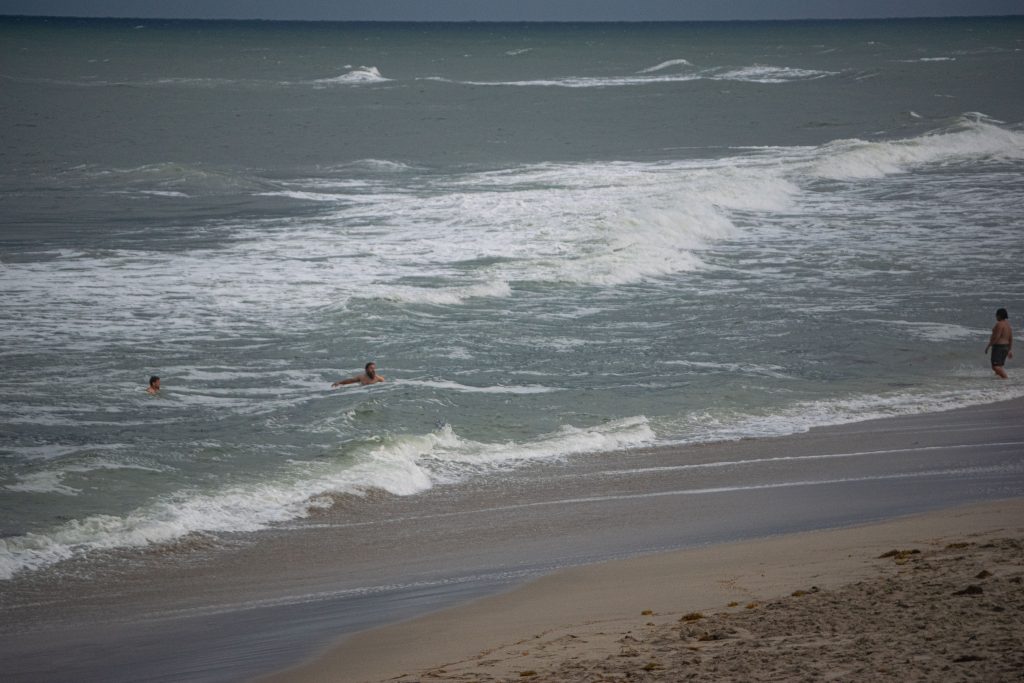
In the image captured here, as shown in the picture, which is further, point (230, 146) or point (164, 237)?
point (230, 146)

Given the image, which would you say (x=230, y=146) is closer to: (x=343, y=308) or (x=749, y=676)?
(x=343, y=308)

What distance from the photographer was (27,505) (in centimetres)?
1027

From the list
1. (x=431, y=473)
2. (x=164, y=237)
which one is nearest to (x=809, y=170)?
(x=164, y=237)

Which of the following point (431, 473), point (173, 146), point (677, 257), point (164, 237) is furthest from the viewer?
point (173, 146)

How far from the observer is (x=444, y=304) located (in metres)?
19.1

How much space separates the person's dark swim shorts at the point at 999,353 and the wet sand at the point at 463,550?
2269mm

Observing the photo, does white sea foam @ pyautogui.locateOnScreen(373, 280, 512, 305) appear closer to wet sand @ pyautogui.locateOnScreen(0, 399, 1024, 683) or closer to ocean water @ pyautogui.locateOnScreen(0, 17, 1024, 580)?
ocean water @ pyautogui.locateOnScreen(0, 17, 1024, 580)

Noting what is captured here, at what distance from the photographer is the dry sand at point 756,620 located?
18.1ft

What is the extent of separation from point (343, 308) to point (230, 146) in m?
31.7

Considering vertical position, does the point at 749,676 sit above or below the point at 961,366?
above

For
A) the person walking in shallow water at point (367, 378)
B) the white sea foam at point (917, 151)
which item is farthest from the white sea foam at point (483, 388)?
the white sea foam at point (917, 151)

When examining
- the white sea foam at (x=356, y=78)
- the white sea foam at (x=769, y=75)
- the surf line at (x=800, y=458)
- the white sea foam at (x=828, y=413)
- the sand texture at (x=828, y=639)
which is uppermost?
the white sea foam at (x=356, y=78)

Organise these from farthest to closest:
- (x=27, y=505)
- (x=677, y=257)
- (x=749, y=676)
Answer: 1. (x=677, y=257)
2. (x=27, y=505)
3. (x=749, y=676)

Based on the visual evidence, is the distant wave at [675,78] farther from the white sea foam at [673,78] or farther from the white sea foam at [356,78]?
the white sea foam at [356,78]
